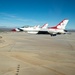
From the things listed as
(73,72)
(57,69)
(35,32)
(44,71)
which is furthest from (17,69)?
(35,32)

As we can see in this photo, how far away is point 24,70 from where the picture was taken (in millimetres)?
10711

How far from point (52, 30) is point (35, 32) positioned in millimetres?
10881

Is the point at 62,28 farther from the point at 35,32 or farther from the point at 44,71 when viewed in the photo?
the point at 44,71

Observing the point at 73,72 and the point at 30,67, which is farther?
the point at 30,67

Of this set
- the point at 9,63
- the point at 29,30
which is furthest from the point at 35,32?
the point at 9,63

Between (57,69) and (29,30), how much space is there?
60787mm

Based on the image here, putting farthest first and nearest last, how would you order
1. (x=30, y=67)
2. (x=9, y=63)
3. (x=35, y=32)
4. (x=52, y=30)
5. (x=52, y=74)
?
(x=35, y=32) < (x=52, y=30) < (x=9, y=63) < (x=30, y=67) < (x=52, y=74)

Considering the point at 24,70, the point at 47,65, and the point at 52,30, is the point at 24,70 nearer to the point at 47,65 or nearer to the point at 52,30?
the point at 47,65

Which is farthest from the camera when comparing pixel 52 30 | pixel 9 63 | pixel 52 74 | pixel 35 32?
pixel 35 32

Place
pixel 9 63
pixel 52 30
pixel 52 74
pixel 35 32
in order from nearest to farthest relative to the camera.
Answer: pixel 52 74
pixel 9 63
pixel 52 30
pixel 35 32

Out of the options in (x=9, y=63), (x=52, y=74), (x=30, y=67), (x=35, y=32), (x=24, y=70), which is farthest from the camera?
(x=35, y=32)

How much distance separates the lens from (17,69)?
10898 millimetres

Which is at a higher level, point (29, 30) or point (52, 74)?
point (29, 30)

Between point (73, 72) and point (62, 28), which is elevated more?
point (62, 28)
